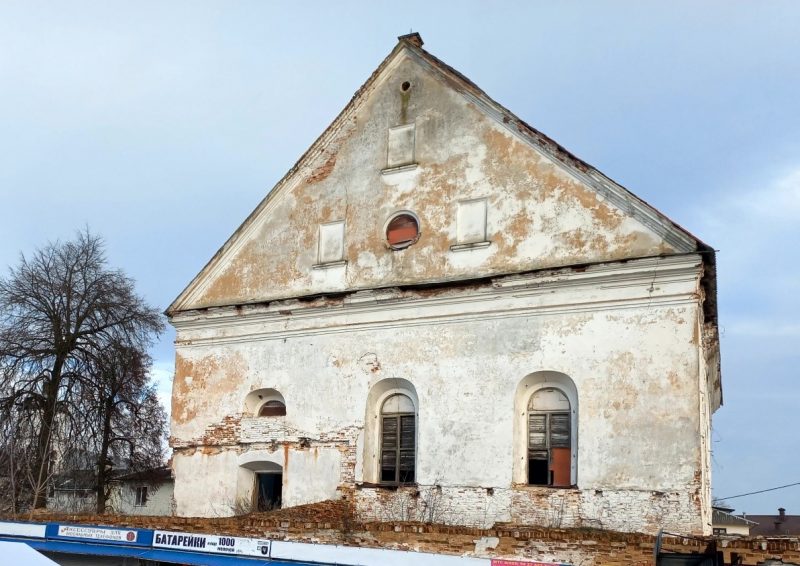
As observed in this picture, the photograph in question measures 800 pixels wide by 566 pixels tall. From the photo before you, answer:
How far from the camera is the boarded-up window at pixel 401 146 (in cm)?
1670

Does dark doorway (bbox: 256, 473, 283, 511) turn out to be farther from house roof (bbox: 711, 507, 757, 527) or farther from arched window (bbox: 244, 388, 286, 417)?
house roof (bbox: 711, 507, 757, 527)

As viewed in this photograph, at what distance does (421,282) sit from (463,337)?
1.35 meters

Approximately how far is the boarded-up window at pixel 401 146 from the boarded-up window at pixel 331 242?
64.1 inches

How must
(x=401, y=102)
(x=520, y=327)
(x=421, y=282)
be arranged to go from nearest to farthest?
(x=520, y=327) < (x=421, y=282) < (x=401, y=102)

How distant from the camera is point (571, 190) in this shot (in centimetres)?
1485

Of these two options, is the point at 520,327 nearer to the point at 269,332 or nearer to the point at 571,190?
the point at 571,190

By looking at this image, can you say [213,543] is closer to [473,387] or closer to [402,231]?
[473,387]

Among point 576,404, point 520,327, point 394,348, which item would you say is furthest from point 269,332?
point 576,404

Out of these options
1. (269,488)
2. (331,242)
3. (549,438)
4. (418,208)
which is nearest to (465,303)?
(418,208)

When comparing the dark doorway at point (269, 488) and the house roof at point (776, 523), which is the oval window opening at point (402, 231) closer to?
→ the dark doorway at point (269, 488)

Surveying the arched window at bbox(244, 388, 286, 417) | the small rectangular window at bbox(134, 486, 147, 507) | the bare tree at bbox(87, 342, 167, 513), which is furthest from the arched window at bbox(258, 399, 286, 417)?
the small rectangular window at bbox(134, 486, 147, 507)

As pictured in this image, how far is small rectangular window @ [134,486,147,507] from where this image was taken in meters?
33.0

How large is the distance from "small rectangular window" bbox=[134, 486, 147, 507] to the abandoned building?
16.8 meters

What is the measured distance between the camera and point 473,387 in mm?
14836
